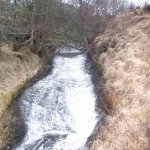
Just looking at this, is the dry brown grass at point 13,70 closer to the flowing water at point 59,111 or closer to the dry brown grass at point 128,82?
the flowing water at point 59,111

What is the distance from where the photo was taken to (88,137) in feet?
49.0

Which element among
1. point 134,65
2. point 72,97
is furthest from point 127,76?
point 72,97

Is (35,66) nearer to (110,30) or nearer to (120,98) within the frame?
(120,98)

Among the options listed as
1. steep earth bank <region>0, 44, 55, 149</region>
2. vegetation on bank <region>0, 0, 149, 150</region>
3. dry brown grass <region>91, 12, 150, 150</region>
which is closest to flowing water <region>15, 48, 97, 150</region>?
steep earth bank <region>0, 44, 55, 149</region>

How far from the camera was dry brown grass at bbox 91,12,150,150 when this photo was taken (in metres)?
12.6

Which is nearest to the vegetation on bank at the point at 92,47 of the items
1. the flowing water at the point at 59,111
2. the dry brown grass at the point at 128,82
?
the dry brown grass at the point at 128,82

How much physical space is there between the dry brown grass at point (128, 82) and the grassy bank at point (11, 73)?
440 centimetres

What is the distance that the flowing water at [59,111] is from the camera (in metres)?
Answer: 14.9

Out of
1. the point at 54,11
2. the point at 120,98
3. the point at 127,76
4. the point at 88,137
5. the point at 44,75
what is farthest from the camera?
the point at 54,11

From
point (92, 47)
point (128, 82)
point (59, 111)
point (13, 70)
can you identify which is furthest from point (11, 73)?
point (92, 47)

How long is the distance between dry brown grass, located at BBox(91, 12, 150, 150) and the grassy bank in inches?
173

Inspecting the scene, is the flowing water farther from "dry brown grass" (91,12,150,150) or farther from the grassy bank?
"dry brown grass" (91,12,150,150)

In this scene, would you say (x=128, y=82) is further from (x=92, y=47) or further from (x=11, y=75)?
(x=92, y=47)

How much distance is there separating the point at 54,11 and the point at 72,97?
10631mm
